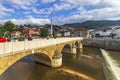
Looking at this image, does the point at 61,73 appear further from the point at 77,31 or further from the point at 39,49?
the point at 77,31

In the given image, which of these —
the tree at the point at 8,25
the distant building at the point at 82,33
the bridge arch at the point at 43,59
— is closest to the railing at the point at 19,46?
the bridge arch at the point at 43,59

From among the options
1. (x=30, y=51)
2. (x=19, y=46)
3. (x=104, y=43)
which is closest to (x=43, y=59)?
(x=30, y=51)

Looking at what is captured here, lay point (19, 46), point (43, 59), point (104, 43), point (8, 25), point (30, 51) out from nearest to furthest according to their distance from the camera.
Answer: point (19, 46), point (30, 51), point (43, 59), point (104, 43), point (8, 25)

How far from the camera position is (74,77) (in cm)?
2322

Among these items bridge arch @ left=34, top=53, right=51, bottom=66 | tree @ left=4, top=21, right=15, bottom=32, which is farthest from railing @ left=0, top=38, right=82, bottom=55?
tree @ left=4, top=21, right=15, bottom=32

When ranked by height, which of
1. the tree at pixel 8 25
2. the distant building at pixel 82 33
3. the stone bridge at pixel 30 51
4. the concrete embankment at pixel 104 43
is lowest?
the concrete embankment at pixel 104 43

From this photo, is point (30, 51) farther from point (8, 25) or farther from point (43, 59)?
point (8, 25)

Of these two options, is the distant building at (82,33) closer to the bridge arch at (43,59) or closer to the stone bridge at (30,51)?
the stone bridge at (30,51)

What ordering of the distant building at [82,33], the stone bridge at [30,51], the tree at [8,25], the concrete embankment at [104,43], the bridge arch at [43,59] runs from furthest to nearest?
1. the distant building at [82,33]
2. the tree at [8,25]
3. the concrete embankment at [104,43]
4. the bridge arch at [43,59]
5. the stone bridge at [30,51]

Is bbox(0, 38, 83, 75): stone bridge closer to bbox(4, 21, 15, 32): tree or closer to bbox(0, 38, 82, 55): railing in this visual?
bbox(0, 38, 82, 55): railing

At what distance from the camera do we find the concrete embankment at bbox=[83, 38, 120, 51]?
212 ft

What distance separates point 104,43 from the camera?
72.8 m

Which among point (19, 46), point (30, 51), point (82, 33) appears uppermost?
point (82, 33)

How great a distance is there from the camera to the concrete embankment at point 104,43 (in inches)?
2544
